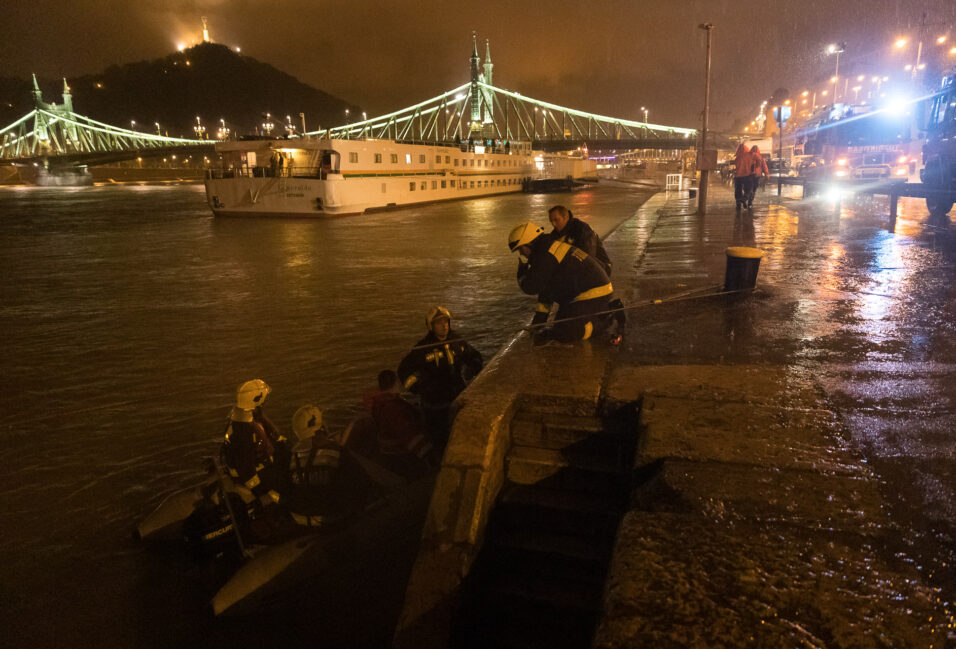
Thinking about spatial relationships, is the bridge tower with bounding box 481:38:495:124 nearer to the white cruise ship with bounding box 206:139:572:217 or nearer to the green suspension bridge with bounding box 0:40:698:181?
the green suspension bridge with bounding box 0:40:698:181

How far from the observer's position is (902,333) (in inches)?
213

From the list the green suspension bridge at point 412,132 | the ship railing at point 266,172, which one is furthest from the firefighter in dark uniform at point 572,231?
the green suspension bridge at point 412,132

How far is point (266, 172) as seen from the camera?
3188 centimetres

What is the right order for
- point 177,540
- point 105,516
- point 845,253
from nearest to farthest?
point 177,540, point 105,516, point 845,253

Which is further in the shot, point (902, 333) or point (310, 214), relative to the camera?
point (310, 214)

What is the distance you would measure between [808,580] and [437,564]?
1806 millimetres

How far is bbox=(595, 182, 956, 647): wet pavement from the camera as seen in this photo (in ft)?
7.07

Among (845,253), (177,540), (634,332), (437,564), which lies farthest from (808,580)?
(845,253)

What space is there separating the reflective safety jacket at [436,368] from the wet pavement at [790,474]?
1262mm

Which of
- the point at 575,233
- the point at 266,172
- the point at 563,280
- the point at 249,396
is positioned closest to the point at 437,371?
the point at 563,280

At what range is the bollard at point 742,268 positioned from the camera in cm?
681

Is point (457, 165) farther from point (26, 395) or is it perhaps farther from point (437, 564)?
point (437, 564)

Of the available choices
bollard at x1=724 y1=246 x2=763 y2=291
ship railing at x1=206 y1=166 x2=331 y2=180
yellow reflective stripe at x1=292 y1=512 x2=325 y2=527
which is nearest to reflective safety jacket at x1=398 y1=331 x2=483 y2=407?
yellow reflective stripe at x1=292 y1=512 x2=325 y2=527

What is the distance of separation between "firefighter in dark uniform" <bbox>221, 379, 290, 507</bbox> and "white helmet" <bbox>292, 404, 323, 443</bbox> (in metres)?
0.22
